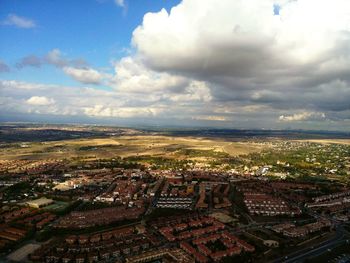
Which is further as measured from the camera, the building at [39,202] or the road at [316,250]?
the building at [39,202]

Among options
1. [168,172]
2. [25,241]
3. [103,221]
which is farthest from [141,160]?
[25,241]

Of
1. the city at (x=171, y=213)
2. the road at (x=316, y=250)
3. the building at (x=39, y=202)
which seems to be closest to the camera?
the road at (x=316, y=250)

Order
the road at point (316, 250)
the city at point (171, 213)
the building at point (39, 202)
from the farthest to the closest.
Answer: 1. the building at point (39, 202)
2. the city at point (171, 213)
3. the road at point (316, 250)

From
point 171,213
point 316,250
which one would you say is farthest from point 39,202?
point 316,250

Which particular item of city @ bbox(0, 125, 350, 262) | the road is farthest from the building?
the road

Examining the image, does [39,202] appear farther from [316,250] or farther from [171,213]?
[316,250]

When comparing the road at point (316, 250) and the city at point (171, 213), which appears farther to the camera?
the city at point (171, 213)

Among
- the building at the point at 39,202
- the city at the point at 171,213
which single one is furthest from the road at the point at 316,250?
the building at the point at 39,202

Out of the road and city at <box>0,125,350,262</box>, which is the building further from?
the road

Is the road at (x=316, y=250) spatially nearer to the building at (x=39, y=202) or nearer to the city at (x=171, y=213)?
the city at (x=171, y=213)

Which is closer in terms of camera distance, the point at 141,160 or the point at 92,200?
the point at 92,200

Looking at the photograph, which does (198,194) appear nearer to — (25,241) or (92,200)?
(92,200)
